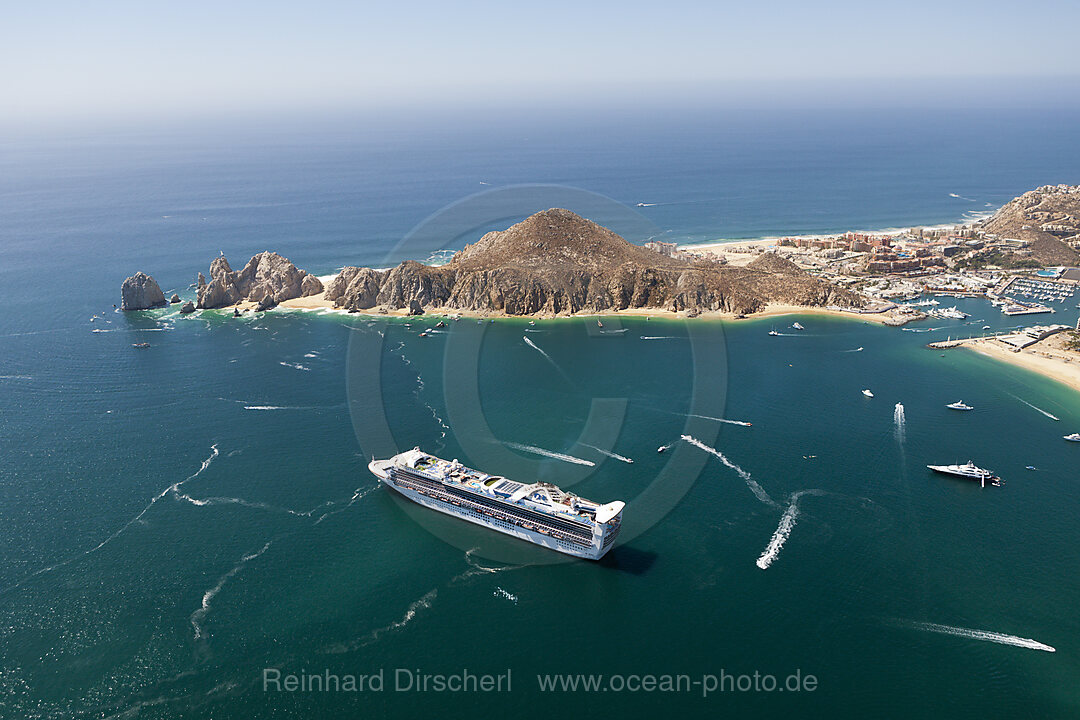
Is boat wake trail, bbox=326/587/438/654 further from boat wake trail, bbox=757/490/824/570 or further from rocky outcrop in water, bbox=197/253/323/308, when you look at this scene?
rocky outcrop in water, bbox=197/253/323/308

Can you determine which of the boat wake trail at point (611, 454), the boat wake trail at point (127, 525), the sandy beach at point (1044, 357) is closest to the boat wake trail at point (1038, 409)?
the sandy beach at point (1044, 357)

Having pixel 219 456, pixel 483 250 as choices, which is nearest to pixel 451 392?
pixel 219 456

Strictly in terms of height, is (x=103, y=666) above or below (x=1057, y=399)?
below

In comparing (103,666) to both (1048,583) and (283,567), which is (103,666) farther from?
(1048,583)

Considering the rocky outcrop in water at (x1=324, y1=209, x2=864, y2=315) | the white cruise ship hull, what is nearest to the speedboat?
the white cruise ship hull

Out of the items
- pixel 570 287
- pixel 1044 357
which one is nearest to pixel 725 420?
pixel 570 287

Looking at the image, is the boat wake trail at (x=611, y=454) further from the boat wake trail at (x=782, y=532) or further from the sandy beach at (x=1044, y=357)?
the sandy beach at (x=1044, y=357)

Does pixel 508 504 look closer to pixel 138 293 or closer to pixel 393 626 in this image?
pixel 393 626
